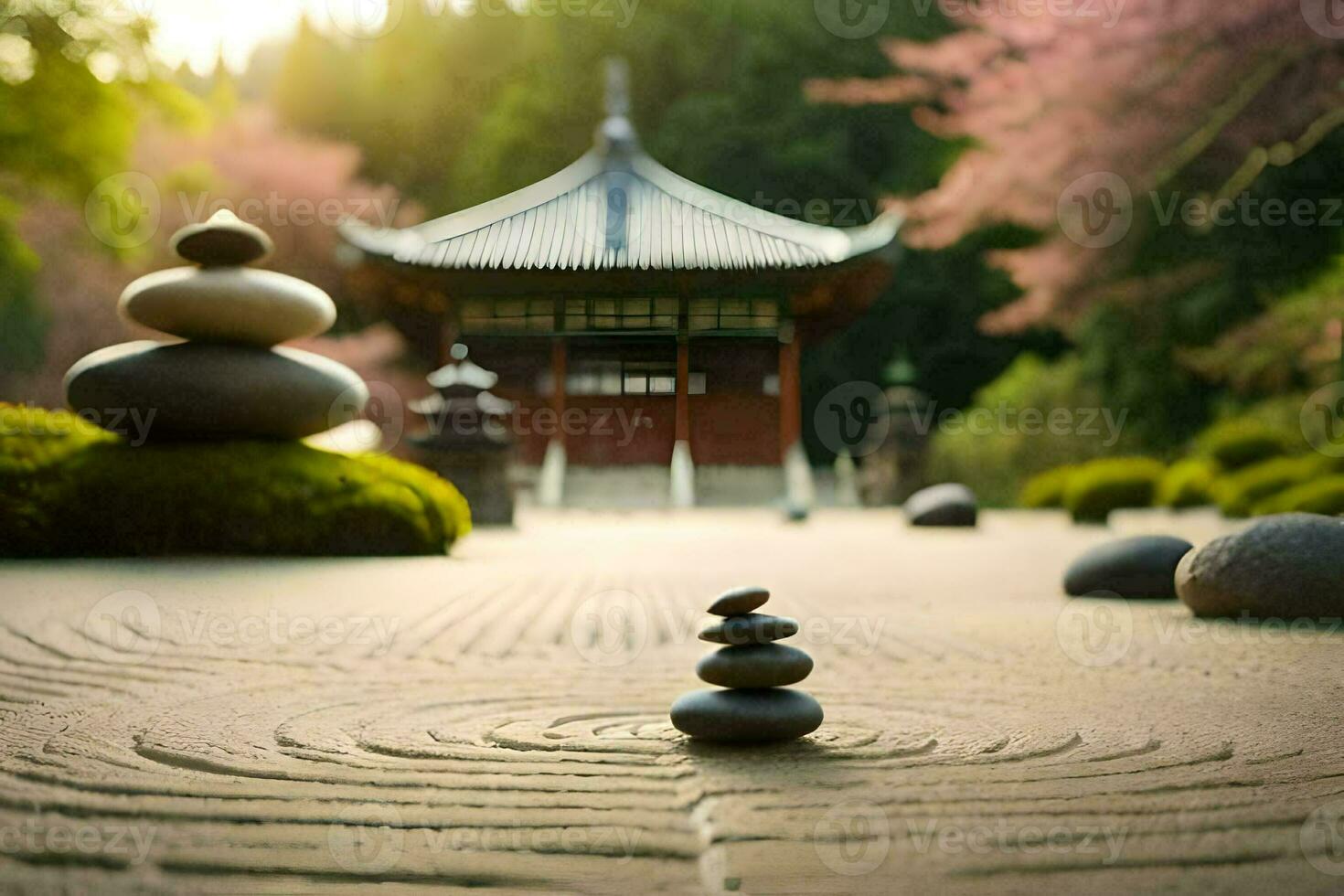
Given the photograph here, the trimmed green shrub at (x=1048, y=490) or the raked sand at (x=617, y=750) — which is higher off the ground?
the trimmed green shrub at (x=1048, y=490)

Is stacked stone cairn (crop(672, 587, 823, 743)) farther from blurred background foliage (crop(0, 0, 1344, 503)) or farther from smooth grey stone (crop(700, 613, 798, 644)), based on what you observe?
blurred background foliage (crop(0, 0, 1344, 503))

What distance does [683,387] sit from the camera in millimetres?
2854

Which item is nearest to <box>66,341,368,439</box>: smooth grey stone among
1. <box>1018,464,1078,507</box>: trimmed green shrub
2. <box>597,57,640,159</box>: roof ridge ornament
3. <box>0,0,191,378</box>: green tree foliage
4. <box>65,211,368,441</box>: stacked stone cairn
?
<box>65,211,368,441</box>: stacked stone cairn

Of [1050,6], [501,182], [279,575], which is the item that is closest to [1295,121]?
[1050,6]

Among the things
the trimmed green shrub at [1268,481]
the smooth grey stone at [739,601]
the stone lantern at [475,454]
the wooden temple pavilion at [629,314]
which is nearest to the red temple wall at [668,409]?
the wooden temple pavilion at [629,314]

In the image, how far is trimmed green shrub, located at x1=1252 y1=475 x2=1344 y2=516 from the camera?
362 inches

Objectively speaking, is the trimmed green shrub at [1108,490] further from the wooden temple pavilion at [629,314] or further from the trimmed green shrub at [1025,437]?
the wooden temple pavilion at [629,314]

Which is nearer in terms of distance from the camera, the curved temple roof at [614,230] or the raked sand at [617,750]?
the raked sand at [617,750]

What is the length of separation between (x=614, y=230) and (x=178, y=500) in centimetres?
383

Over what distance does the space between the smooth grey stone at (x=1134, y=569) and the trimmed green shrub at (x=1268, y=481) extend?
5.43m

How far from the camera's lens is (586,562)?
729 cm

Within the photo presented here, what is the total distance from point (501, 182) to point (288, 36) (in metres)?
1.31

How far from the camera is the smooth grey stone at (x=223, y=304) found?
21.3ft

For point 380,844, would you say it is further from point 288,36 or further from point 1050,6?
point 1050,6
